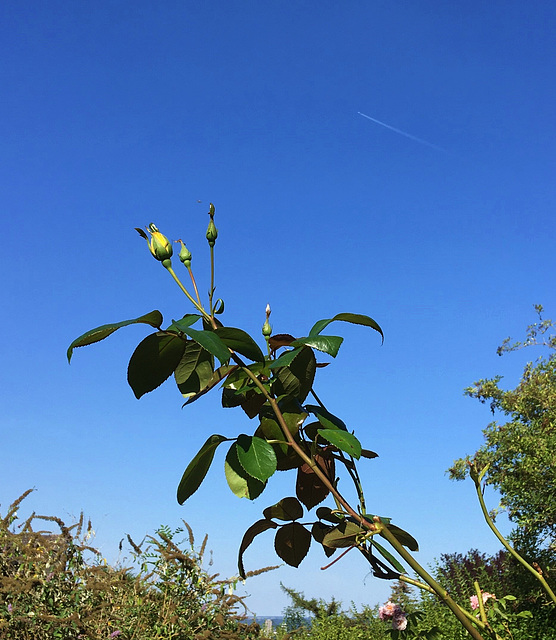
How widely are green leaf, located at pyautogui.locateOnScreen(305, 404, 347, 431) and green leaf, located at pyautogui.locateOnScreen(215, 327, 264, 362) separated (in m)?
0.17

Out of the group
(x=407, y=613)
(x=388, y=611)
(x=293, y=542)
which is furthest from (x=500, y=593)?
(x=293, y=542)

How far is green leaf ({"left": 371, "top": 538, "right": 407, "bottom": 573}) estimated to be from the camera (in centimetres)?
93

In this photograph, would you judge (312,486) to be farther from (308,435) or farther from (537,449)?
(537,449)

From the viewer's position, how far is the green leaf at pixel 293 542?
112 cm

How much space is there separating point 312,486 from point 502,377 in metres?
11.0

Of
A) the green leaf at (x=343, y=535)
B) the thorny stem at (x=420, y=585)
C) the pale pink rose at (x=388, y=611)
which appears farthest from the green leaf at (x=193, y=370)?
the pale pink rose at (x=388, y=611)

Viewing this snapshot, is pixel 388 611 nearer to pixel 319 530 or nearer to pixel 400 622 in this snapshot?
pixel 400 622

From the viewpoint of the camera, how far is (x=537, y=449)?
8156 mm

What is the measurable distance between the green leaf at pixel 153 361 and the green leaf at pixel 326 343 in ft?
0.72

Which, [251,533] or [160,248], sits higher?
[160,248]

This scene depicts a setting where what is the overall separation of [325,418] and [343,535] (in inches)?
8.0

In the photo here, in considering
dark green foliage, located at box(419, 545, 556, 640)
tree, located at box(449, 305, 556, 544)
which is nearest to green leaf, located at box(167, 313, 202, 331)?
dark green foliage, located at box(419, 545, 556, 640)

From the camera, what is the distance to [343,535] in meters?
0.95

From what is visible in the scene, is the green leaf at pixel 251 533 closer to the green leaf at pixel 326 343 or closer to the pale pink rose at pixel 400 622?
the green leaf at pixel 326 343
